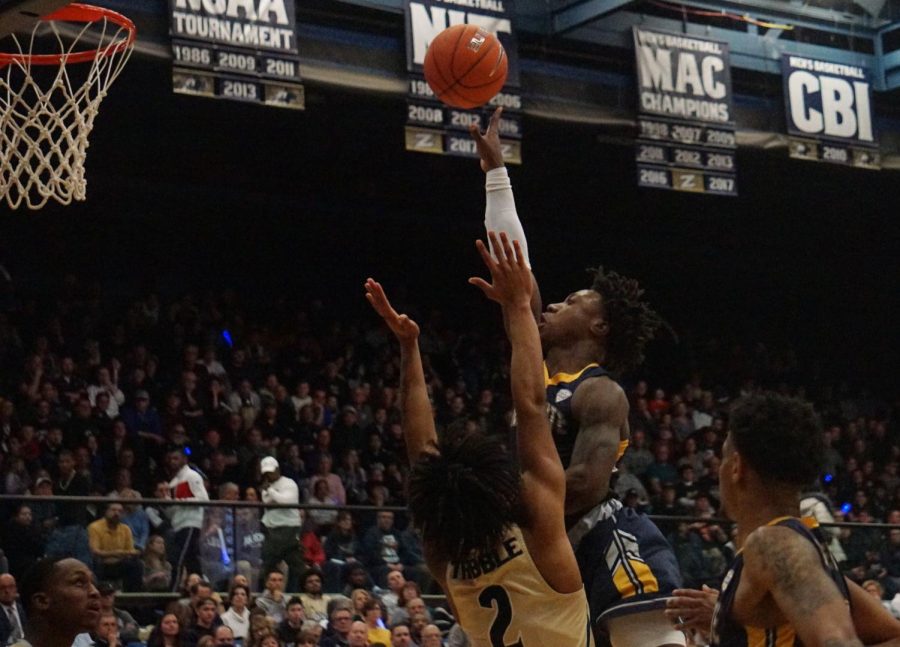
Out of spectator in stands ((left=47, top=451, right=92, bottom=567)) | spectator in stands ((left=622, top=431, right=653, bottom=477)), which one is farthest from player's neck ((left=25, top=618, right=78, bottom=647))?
spectator in stands ((left=622, top=431, right=653, bottom=477))

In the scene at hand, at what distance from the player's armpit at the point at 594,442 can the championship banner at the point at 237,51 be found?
7.55 meters

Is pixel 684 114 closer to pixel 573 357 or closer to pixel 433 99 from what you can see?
pixel 433 99

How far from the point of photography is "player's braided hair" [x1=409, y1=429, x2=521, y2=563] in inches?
147

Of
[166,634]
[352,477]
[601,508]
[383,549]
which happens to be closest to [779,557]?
[601,508]

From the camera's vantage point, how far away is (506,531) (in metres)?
3.77

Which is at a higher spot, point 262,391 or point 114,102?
point 114,102

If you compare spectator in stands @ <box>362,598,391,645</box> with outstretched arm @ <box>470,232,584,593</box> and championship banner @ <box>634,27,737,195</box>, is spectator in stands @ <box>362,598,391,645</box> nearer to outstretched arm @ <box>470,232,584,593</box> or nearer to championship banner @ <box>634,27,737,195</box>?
championship banner @ <box>634,27,737,195</box>

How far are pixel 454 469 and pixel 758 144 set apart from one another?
42.8ft

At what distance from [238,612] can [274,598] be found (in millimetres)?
334

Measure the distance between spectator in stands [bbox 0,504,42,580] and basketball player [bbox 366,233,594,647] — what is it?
5995 millimetres

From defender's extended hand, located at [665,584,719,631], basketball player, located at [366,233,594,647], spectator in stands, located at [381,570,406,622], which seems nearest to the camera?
defender's extended hand, located at [665,584,719,631]

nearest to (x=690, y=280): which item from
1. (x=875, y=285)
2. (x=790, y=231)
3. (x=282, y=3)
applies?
(x=790, y=231)

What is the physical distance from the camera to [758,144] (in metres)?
16.2

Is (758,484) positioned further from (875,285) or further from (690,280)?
(875,285)
